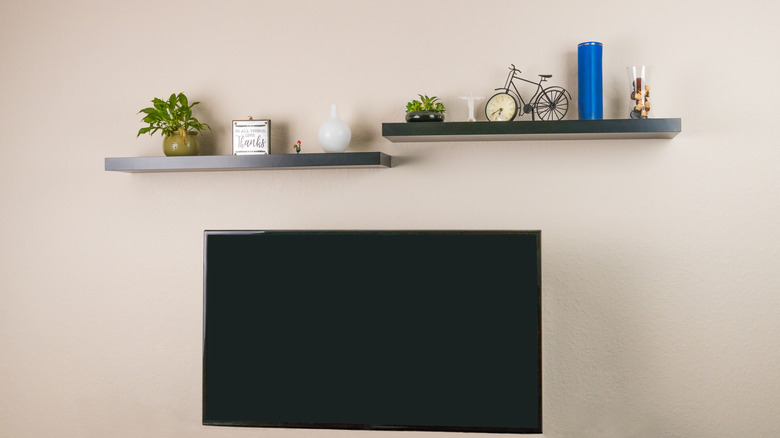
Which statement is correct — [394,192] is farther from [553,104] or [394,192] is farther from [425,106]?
[553,104]

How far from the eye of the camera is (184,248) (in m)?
2.30

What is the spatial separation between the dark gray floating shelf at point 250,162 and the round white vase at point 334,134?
0.07 metres

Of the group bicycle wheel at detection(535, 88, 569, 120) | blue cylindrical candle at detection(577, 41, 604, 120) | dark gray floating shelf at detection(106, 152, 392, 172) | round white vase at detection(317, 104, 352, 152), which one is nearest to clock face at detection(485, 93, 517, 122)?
bicycle wheel at detection(535, 88, 569, 120)

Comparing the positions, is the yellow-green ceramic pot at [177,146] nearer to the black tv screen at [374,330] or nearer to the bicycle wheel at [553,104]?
the black tv screen at [374,330]

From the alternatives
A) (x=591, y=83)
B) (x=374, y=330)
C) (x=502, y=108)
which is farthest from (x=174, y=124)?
(x=591, y=83)

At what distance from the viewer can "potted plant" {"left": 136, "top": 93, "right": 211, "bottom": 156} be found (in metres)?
2.17

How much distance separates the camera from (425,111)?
203 cm

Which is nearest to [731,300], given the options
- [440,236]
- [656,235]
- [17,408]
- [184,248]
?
[656,235]

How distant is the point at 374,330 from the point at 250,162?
707mm

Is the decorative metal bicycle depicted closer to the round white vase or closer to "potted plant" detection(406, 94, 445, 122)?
"potted plant" detection(406, 94, 445, 122)

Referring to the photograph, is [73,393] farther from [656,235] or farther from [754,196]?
[754,196]

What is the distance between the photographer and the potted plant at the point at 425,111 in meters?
2.03

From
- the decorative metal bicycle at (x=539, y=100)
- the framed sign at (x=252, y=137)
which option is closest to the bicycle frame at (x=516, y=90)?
the decorative metal bicycle at (x=539, y=100)

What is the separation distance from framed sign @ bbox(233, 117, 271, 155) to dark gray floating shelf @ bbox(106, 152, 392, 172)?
0.33ft
